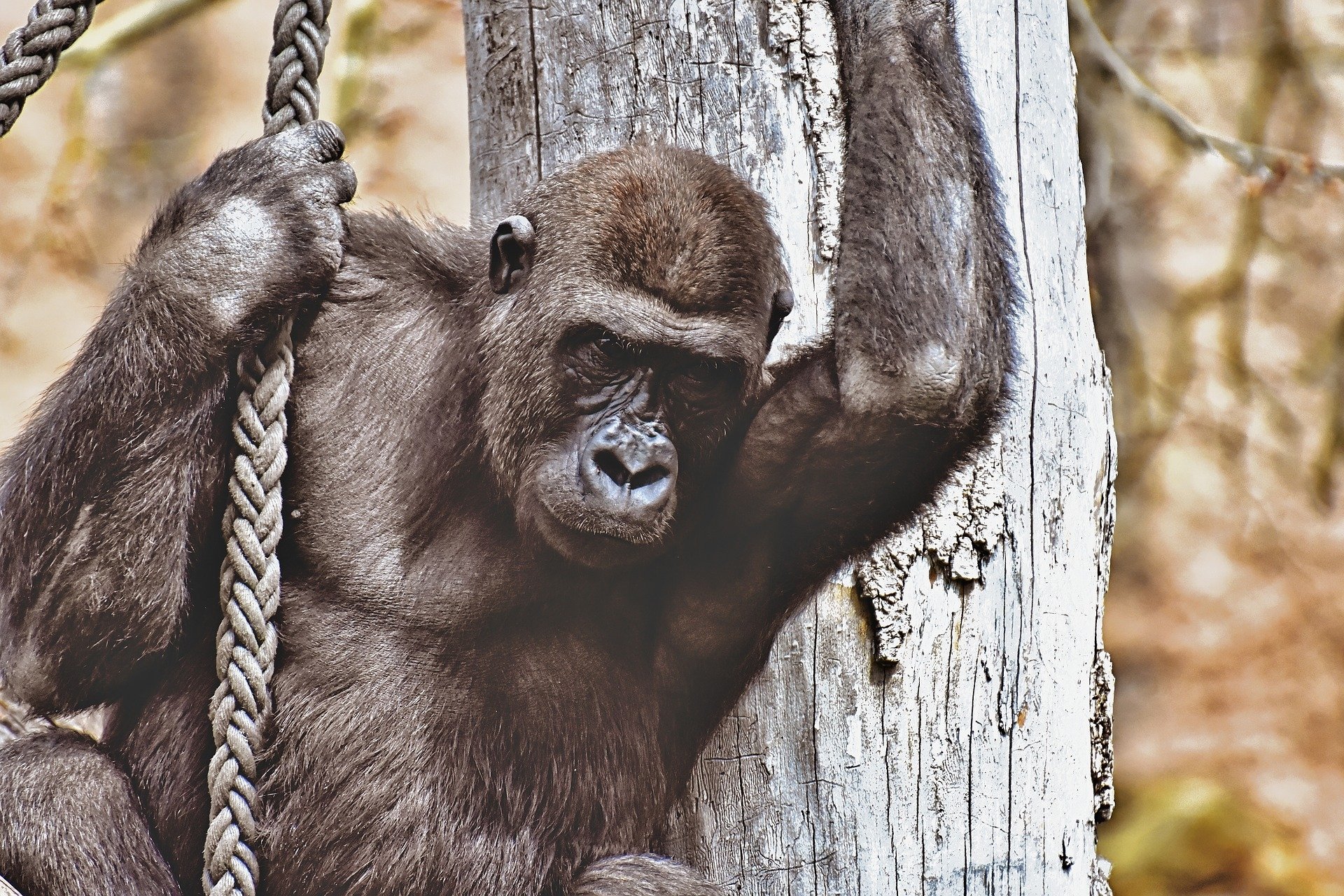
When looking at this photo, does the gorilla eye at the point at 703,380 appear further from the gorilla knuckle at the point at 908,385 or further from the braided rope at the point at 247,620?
the braided rope at the point at 247,620

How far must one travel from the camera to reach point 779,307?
2.26 metres

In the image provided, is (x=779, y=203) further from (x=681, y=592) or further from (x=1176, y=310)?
(x=1176, y=310)

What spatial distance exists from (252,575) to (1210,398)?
6446 millimetres

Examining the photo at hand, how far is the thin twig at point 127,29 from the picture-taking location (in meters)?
7.48

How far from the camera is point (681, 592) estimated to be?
2.31 m

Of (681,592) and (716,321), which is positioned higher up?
(716,321)

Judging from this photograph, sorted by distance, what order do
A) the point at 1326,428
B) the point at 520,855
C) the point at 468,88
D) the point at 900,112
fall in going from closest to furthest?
the point at 900,112 < the point at 520,855 < the point at 468,88 < the point at 1326,428

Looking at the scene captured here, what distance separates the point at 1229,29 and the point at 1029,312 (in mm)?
5820

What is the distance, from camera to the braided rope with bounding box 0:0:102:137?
2.04 metres

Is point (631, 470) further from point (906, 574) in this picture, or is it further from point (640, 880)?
point (640, 880)

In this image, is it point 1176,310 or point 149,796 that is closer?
point 149,796

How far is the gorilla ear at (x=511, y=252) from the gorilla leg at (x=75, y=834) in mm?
1174

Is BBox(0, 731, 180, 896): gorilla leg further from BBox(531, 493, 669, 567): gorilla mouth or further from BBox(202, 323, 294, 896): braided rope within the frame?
Answer: BBox(531, 493, 669, 567): gorilla mouth

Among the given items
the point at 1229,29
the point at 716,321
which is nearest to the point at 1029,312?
the point at 716,321
